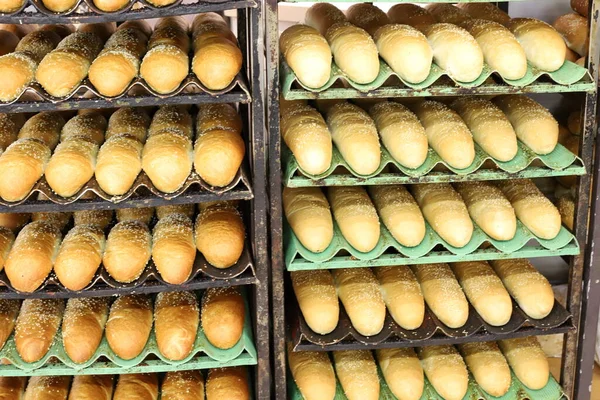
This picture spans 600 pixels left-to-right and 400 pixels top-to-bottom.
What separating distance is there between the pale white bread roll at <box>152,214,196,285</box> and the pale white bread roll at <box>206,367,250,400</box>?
0.51m

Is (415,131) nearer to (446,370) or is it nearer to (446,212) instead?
(446,212)

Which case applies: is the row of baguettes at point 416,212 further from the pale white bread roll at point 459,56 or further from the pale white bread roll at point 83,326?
the pale white bread roll at point 83,326

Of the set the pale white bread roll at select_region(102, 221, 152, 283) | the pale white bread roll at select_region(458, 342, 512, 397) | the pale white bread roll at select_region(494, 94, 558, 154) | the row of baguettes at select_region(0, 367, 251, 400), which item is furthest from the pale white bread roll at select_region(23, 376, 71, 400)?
the pale white bread roll at select_region(494, 94, 558, 154)

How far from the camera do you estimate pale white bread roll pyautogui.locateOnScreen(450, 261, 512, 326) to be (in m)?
2.70

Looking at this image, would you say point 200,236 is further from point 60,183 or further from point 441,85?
point 441,85

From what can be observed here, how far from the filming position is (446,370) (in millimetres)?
2781

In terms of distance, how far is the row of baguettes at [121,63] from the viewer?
2.29m

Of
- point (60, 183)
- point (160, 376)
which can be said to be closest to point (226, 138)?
point (60, 183)

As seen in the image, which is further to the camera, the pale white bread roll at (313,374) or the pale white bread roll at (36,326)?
the pale white bread roll at (313,374)

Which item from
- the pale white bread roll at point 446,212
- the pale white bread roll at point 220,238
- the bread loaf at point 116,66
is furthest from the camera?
the pale white bread roll at point 446,212

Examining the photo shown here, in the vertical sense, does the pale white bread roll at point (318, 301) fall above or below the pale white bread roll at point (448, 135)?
below

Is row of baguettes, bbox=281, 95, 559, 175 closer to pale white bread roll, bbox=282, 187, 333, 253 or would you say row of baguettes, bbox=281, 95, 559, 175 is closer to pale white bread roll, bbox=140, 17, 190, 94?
pale white bread roll, bbox=282, 187, 333, 253

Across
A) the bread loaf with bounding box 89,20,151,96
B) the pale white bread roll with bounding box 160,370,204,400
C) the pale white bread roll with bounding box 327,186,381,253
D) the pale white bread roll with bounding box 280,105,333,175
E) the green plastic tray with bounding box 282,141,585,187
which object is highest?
the bread loaf with bounding box 89,20,151,96

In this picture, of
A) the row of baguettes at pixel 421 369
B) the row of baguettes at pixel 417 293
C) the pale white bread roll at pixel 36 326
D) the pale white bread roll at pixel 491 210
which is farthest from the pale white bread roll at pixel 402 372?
the pale white bread roll at pixel 36 326
